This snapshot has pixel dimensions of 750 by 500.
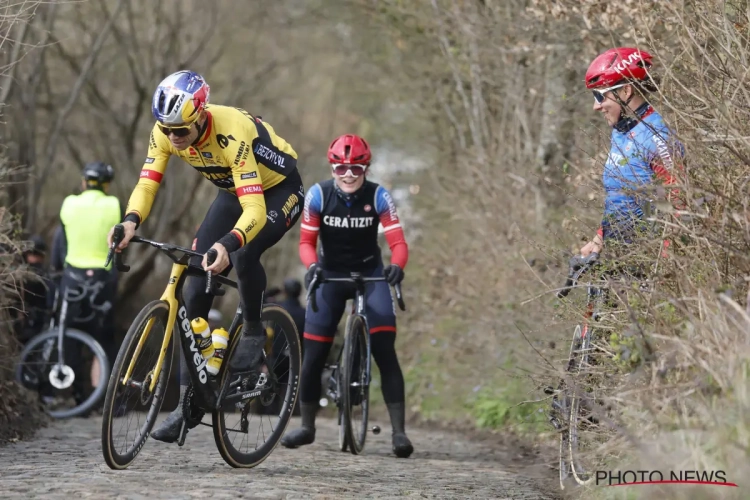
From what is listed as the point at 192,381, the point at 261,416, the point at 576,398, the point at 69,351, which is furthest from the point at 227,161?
the point at 69,351

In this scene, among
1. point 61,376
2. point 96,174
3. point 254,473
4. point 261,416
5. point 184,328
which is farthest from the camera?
point 96,174

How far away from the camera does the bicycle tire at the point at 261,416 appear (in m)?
7.18

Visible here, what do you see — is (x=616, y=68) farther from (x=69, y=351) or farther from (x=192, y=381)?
(x=69, y=351)

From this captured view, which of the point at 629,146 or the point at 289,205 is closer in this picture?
the point at 629,146

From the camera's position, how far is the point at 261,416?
7.66 m

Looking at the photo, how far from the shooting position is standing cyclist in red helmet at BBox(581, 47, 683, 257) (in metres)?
6.57

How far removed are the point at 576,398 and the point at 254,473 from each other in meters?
2.03

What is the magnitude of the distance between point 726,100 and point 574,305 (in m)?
1.52

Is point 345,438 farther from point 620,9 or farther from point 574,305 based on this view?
point 620,9

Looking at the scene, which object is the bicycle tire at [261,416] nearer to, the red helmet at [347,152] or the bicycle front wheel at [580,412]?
the red helmet at [347,152]

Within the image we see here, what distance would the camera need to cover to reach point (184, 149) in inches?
282

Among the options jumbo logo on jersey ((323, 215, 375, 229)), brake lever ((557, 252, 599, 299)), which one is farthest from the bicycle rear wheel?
jumbo logo on jersey ((323, 215, 375, 229))

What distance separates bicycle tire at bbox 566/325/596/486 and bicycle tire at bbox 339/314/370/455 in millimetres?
2545

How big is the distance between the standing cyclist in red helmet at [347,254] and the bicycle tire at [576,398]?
2633 millimetres
